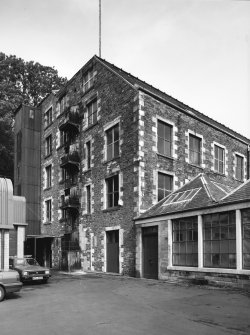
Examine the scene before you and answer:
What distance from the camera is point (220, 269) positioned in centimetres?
1589

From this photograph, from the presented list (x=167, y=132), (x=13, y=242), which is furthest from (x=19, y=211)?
(x=167, y=132)

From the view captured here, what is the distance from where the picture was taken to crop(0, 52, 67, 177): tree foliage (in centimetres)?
3984

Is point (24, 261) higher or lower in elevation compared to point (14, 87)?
lower

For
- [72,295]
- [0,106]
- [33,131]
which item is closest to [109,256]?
[72,295]

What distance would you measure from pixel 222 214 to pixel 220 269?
231 cm

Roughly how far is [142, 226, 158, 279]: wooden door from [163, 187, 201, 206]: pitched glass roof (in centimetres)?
176

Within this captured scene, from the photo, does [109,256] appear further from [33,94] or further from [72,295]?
[33,94]

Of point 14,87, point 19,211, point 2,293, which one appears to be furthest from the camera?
point 14,87

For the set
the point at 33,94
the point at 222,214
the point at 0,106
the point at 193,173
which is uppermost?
the point at 33,94

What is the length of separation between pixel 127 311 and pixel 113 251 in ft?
41.4

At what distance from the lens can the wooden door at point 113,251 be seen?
23.1 m

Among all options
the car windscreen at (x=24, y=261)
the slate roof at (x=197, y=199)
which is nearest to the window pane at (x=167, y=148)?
the slate roof at (x=197, y=199)

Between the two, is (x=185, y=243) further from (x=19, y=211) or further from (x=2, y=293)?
(x=19, y=211)

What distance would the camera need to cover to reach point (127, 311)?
10.9 metres
